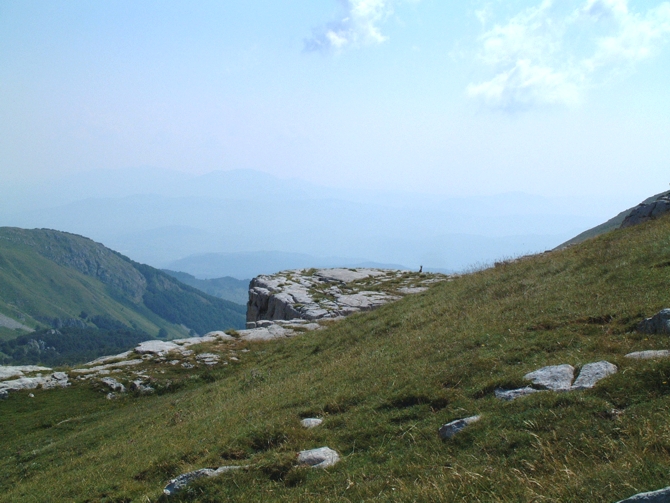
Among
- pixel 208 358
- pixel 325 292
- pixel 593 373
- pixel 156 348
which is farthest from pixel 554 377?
pixel 325 292

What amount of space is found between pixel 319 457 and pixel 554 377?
5.15 m

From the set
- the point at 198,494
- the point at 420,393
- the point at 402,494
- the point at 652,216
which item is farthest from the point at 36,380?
the point at 652,216

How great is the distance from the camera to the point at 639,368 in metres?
8.87

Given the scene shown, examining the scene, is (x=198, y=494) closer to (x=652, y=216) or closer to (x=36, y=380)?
(x=36, y=380)

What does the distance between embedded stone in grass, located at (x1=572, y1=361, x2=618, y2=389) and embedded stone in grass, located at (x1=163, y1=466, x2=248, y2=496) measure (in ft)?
22.7

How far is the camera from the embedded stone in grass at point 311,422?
1102 centimetres

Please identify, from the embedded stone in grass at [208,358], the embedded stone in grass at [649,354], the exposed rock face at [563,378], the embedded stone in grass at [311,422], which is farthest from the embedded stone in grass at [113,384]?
the embedded stone in grass at [649,354]

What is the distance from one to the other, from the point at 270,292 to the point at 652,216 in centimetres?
2973

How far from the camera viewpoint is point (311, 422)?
36.7 feet

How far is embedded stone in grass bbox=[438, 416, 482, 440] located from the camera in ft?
28.4

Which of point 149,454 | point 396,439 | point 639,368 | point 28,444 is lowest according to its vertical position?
point 28,444

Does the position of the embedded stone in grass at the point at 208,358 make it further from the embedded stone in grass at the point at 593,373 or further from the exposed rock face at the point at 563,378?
the embedded stone in grass at the point at 593,373

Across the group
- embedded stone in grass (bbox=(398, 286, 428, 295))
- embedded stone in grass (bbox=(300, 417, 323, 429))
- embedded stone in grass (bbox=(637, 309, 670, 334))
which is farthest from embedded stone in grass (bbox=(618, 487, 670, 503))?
embedded stone in grass (bbox=(398, 286, 428, 295))

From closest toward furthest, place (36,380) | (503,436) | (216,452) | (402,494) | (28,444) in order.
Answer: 1. (402,494)
2. (503,436)
3. (216,452)
4. (28,444)
5. (36,380)
